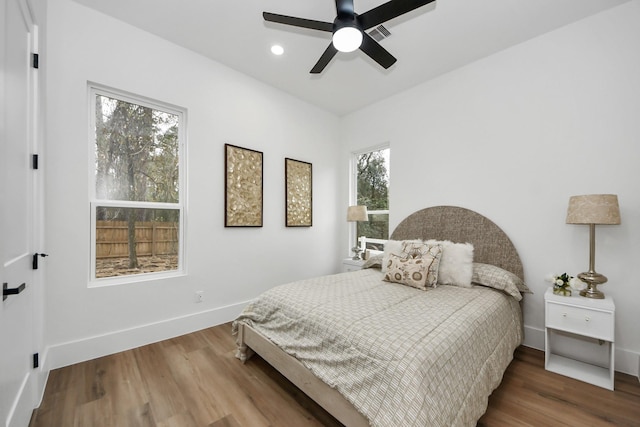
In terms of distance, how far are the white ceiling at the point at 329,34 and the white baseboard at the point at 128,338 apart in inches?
111

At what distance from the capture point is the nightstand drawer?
1871mm

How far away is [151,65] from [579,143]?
13.1ft

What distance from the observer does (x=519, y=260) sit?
8.48ft

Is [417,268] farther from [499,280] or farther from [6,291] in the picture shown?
[6,291]

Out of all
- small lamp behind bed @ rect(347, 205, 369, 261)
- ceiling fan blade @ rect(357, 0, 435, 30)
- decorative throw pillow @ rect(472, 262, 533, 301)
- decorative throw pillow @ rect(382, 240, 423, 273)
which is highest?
ceiling fan blade @ rect(357, 0, 435, 30)

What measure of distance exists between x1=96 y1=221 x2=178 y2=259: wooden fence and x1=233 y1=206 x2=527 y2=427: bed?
120cm

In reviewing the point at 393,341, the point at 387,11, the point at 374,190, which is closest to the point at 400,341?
the point at 393,341

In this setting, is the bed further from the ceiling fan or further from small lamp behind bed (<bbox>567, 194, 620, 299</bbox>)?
the ceiling fan

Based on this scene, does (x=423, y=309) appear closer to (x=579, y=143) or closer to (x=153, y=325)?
(x=579, y=143)

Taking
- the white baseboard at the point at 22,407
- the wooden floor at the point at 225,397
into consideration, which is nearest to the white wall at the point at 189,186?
the wooden floor at the point at 225,397

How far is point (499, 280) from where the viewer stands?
91.0 inches

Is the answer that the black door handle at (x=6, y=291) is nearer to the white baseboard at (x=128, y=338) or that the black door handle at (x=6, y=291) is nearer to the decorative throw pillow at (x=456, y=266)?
the white baseboard at (x=128, y=338)

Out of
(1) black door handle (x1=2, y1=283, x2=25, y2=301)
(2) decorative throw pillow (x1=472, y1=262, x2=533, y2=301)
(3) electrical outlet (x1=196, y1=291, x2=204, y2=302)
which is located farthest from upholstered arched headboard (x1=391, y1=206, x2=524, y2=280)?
(1) black door handle (x1=2, y1=283, x2=25, y2=301)

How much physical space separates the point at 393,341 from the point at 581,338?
82.9 inches
